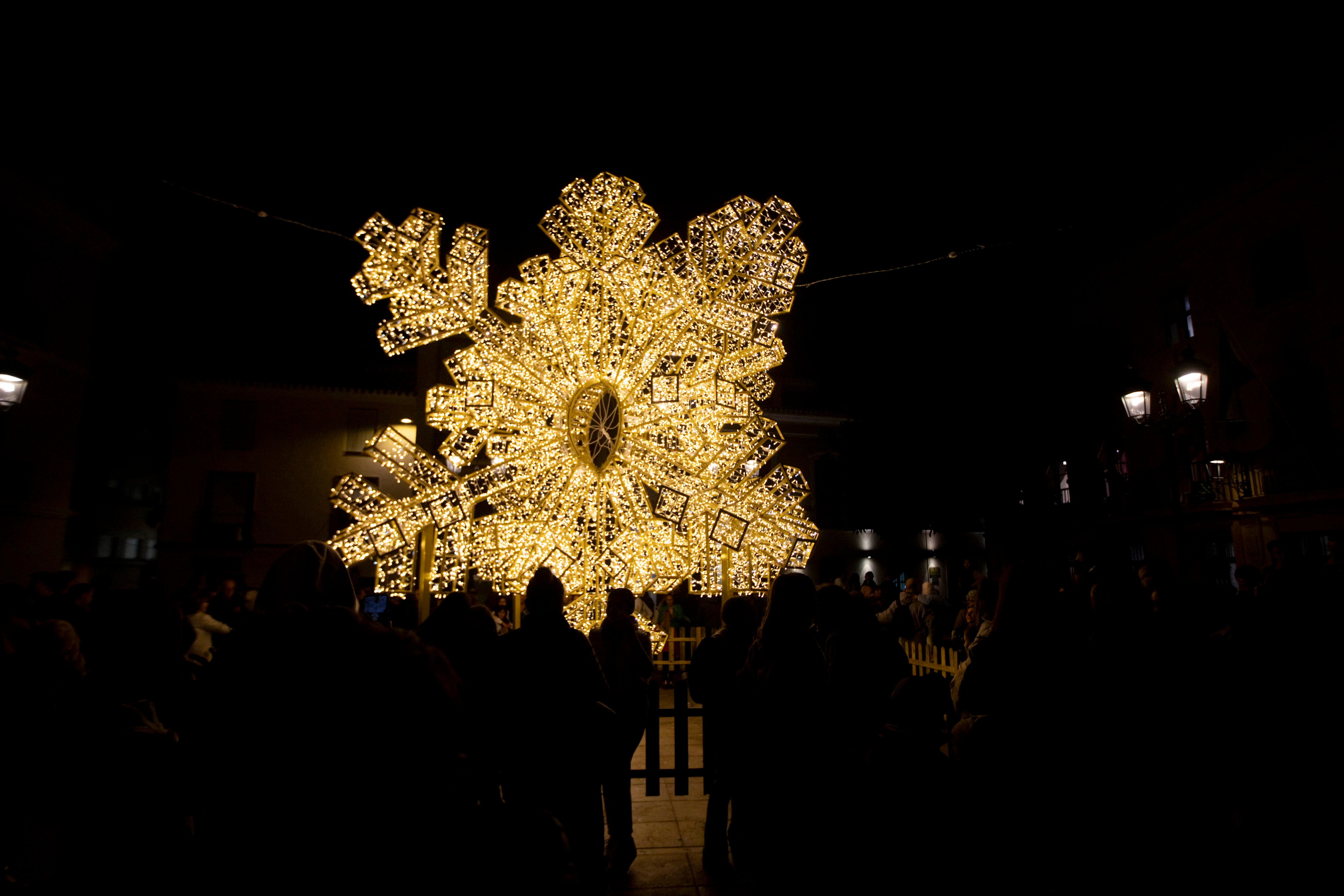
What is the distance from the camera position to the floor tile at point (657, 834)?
14.3 ft

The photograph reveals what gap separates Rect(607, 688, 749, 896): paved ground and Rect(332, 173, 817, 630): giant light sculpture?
139cm

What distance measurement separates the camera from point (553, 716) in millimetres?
3137

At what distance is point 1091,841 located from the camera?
290cm

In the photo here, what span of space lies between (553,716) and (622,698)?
65.4 inches

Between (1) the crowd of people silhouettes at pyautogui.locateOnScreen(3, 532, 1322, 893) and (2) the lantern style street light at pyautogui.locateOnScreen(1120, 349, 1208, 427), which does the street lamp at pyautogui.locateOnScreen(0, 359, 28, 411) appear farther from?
(2) the lantern style street light at pyautogui.locateOnScreen(1120, 349, 1208, 427)

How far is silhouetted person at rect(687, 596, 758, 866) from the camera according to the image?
3.83 metres

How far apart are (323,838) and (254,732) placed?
34 centimetres

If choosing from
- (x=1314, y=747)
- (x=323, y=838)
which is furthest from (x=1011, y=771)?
(x=323, y=838)

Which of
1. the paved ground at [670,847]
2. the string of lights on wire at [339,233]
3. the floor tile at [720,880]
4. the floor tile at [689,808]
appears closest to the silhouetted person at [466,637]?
the paved ground at [670,847]

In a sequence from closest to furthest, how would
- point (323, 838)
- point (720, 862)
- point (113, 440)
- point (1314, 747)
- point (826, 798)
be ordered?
point (323, 838) < point (826, 798) < point (1314, 747) < point (720, 862) < point (113, 440)

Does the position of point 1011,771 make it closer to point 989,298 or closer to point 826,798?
point 826,798

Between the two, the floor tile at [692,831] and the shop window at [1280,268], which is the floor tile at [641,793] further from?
the shop window at [1280,268]

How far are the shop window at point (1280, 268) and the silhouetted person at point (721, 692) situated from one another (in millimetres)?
16368

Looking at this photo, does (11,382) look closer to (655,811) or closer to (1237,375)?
(655,811)
